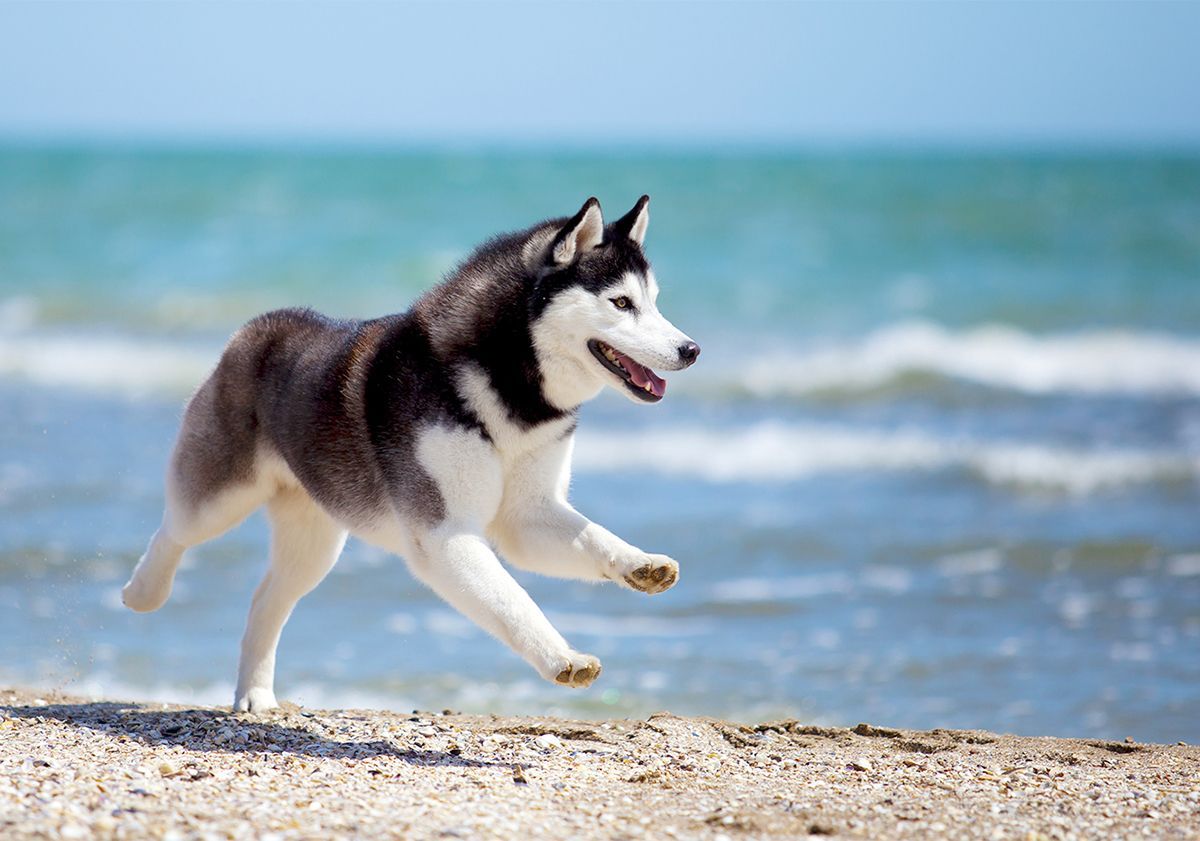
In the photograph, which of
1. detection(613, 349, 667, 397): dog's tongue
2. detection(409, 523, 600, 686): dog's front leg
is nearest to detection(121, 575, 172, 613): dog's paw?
detection(409, 523, 600, 686): dog's front leg

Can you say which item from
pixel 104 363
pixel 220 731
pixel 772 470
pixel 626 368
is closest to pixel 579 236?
pixel 626 368

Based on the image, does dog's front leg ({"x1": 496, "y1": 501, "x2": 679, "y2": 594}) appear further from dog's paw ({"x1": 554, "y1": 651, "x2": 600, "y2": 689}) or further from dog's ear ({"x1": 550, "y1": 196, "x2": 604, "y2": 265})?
dog's ear ({"x1": 550, "y1": 196, "x2": 604, "y2": 265})

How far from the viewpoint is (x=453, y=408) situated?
523 cm

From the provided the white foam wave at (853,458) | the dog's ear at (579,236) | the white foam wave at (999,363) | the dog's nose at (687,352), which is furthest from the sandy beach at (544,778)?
the white foam wave at (999,363)

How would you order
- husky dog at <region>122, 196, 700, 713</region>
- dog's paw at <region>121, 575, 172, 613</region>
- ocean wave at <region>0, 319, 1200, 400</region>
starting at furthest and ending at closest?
ocean wave at <region>0, 319, 1200, 400</region> < dog's paw at <region>121, 575, 172, 613</region> < husky dog at <region>122, 196, 700, 713</region>

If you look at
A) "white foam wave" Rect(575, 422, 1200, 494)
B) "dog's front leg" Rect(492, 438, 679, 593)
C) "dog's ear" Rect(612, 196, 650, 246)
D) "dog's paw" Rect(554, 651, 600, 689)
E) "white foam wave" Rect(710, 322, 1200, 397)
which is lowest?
"dog's paw" Rect(554, 651, 600, 689)

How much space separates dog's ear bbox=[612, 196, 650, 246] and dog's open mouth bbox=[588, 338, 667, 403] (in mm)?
437

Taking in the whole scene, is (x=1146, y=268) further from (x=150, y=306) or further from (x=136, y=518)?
(x=136, y=518)

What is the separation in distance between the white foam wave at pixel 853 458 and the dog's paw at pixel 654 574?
702 cm

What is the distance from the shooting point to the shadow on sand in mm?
5449

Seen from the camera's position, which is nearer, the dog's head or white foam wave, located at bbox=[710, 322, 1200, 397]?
the dog's head

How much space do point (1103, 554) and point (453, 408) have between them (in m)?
6.08

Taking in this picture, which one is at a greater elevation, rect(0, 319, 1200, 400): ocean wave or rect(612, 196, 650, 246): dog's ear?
rect(0, 319, 1200, 400): ocean wave

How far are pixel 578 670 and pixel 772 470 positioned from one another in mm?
7938
